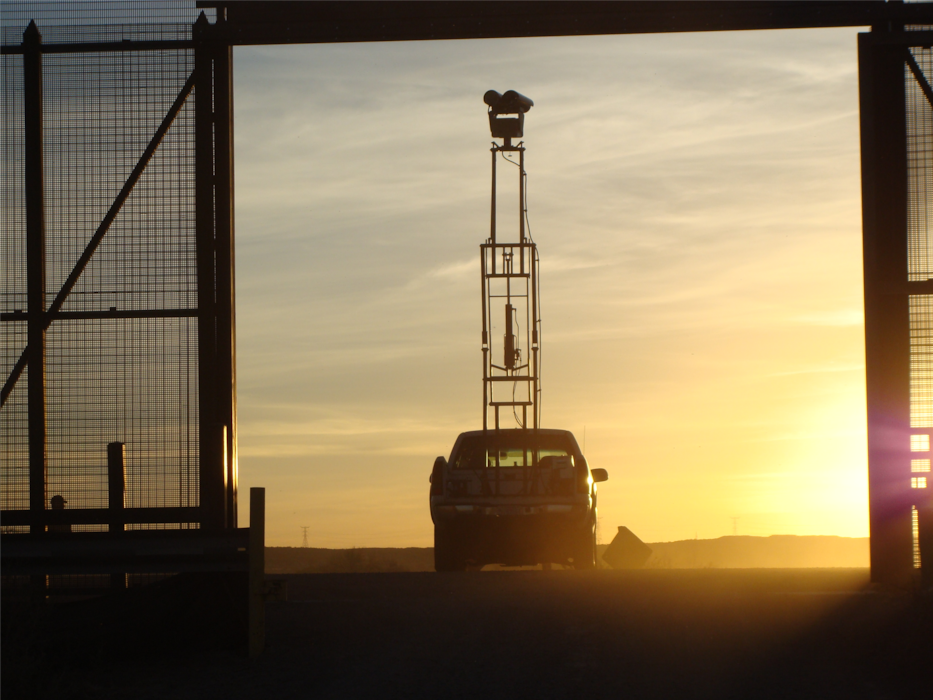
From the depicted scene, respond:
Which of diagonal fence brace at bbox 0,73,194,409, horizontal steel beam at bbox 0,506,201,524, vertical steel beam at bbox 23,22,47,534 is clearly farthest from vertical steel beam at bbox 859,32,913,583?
vertical steel beam at bbox 23,22,47,534

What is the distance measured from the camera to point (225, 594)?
30.2 ft

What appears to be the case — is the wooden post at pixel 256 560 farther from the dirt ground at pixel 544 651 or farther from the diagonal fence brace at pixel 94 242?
the diagonal fence brace at pixel 94 242

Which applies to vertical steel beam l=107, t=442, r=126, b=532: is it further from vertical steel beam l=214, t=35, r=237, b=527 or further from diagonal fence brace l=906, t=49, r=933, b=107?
diagonal fence brace l=906, t=49, r=933, b=107

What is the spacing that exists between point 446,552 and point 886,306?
5.69 m

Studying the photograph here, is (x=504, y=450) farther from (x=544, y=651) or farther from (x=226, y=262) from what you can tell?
(x=544, y=651)

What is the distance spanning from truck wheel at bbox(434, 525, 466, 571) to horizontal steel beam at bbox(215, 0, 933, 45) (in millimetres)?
5619

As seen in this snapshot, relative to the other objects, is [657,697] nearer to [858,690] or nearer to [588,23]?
[858,690]

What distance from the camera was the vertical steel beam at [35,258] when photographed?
11.6 metres

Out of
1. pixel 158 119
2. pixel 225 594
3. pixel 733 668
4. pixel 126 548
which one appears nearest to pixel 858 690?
pixel 733 668

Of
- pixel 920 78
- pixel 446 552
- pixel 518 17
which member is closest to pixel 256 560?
pixel 446 552

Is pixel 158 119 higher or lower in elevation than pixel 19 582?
higher

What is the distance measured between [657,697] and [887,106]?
272 inches

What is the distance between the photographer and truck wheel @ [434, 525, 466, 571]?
47.2 ft

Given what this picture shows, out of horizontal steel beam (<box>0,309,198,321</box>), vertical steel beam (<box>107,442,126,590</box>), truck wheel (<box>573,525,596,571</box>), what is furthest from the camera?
truck wheel (<box>573,525,596,571</box>)
